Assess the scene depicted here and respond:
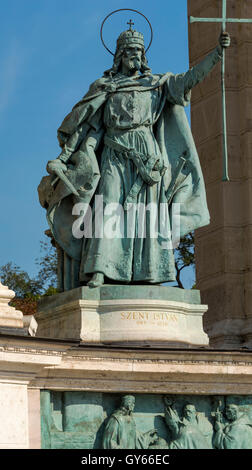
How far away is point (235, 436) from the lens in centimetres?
2119

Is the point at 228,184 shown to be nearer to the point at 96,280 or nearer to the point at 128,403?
the point at 96,280

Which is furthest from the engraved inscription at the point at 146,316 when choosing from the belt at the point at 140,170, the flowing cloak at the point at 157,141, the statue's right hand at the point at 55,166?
the statue's right hand at the point at 55,166

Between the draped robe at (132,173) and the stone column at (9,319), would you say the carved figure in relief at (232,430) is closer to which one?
the draped robe at (132,173)

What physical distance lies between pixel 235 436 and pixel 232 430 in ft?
0.31

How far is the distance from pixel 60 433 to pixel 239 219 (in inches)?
291

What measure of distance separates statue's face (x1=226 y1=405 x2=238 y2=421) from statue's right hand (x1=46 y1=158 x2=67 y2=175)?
4254 mm

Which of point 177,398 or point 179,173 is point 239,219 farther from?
point 177,398

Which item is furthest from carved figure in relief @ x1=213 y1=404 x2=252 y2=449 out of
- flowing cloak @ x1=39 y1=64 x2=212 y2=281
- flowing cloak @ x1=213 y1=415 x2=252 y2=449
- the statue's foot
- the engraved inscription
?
flowing cloak @ x1=39 y1=64 x2=212 y2=281

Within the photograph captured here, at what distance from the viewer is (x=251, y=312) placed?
84.3 feet

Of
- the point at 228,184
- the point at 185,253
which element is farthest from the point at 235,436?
the point at 185,253

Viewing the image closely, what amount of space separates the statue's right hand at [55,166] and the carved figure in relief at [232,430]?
→ 4255 mm

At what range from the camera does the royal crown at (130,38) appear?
22578mm

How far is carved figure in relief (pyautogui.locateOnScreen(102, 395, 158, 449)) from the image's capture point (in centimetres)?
2031
